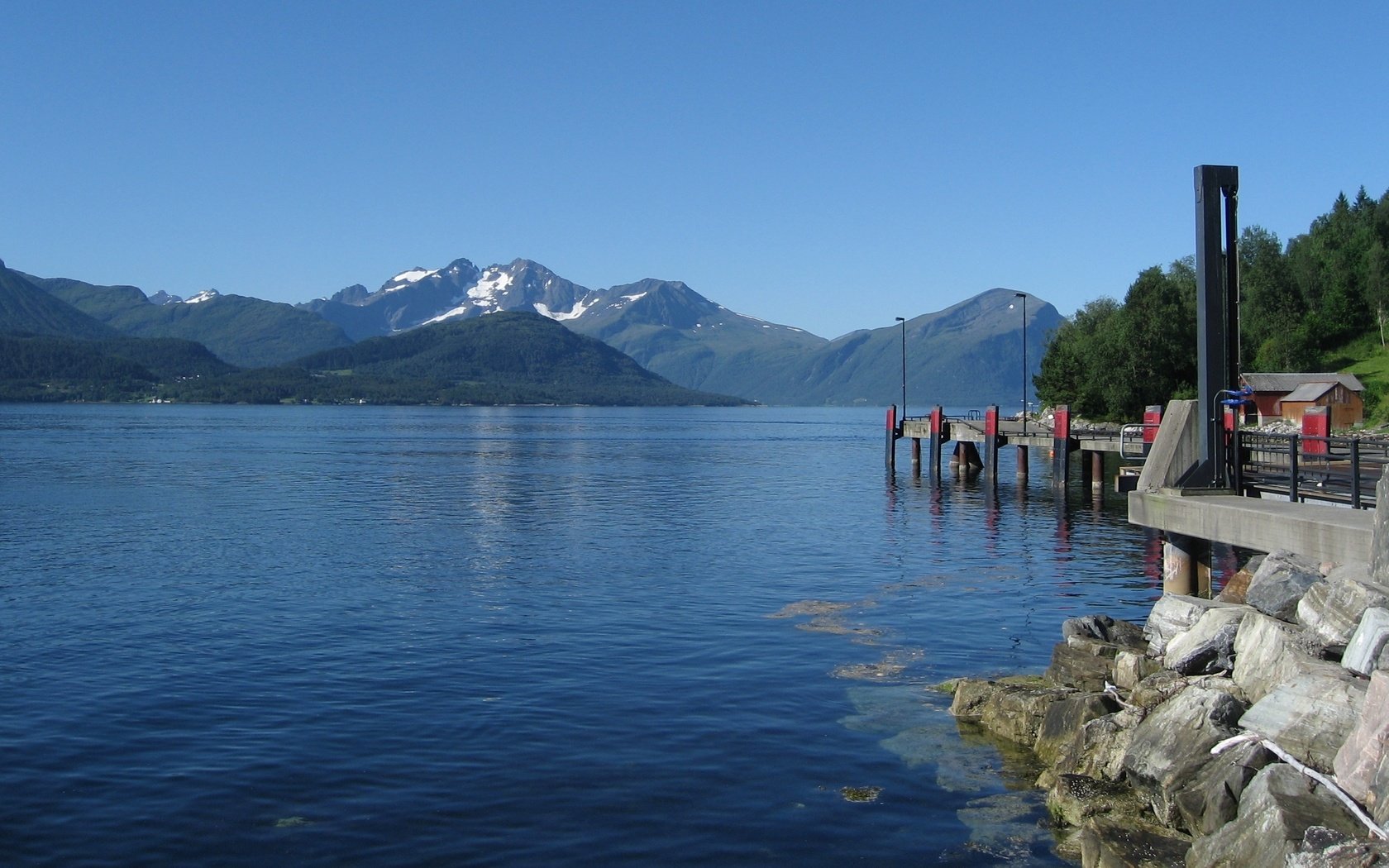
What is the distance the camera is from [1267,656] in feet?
44.5

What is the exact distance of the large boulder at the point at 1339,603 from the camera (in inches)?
522

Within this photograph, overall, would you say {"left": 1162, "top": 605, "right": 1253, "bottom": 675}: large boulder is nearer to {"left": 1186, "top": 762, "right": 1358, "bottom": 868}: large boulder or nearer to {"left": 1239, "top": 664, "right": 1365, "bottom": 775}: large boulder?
{"left": 1239, "top": 664, "right": 1365, "bottom": 775}: large boulder

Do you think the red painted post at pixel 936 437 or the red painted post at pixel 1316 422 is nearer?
the red painted post at pixel 1316 422

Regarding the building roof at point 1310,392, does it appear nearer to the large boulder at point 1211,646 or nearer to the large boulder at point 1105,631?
the large boulder at point 1105,631

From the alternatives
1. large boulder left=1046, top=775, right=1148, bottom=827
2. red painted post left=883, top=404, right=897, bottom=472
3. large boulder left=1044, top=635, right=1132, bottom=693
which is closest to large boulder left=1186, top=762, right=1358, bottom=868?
large boulder left=1046, top=775, right=1148, bottom=827

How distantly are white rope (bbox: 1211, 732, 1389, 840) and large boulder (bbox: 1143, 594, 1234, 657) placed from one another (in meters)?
4.35

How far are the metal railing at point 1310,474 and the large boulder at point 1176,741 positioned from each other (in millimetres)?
6041

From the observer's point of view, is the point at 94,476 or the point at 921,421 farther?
the point at 921,421

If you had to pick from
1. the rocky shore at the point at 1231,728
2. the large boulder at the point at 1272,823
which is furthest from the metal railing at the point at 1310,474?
the large boulder at the point at 1272,823

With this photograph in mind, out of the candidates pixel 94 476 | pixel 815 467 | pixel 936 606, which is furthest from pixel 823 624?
pixel 815 467

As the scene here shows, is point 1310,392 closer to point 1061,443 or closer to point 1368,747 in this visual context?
point 1061,443

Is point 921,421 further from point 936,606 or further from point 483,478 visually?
point 936,606

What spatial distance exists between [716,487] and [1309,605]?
175 feet

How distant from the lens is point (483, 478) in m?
74.0
